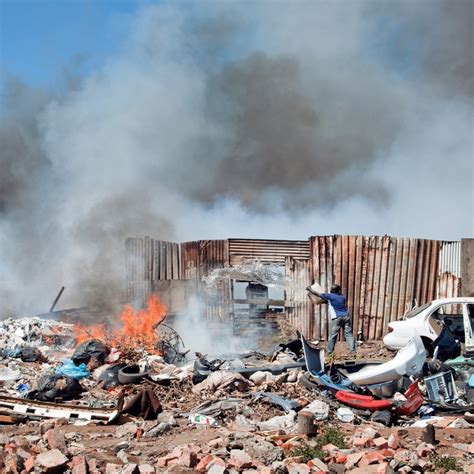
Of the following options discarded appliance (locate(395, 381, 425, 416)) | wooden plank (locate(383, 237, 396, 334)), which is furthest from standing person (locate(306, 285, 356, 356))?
discarded appliance (locate(395, 381, 425, 416))

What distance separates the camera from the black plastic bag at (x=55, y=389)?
7.44 m

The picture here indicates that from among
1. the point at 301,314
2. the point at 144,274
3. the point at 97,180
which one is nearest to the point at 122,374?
the point at 301,314

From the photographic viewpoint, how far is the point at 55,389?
752 centimetres

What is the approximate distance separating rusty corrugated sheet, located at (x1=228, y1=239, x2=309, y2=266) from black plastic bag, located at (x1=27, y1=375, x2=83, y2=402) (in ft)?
18.4

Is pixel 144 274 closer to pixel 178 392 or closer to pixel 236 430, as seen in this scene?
pixel 178 392

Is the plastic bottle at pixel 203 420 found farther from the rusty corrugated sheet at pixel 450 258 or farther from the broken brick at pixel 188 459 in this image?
the rusty corrugated sheet at pixel 450 258

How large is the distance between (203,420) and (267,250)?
6.68 meters

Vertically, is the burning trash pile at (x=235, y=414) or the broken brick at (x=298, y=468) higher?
the broken brick at (x=298, y=468)

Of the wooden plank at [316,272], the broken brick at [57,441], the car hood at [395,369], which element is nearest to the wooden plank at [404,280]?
the wooden plank at [316,272]

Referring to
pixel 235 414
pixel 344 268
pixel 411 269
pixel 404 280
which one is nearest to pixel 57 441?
pixel 235 414

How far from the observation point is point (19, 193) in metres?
23.0

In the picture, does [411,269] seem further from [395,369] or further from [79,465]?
[79,465]

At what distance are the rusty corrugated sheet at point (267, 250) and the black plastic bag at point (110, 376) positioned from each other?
4.64 meters

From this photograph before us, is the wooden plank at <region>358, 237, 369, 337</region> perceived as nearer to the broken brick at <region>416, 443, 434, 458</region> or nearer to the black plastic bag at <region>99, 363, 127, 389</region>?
the black plastic bag at <region>99, 363, 127, 389</region>
